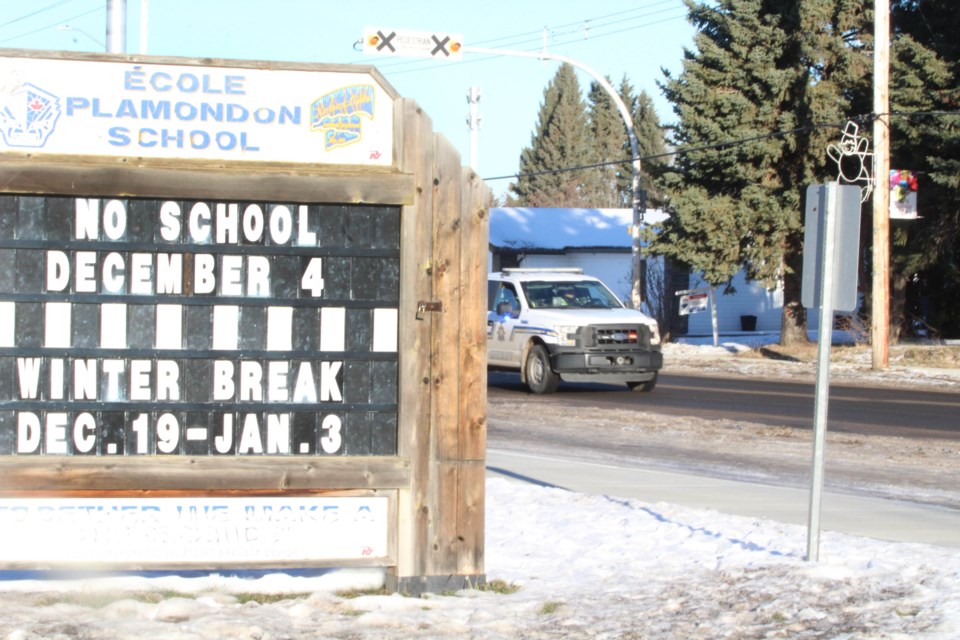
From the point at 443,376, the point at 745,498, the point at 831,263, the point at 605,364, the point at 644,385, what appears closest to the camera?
the point at 443,376

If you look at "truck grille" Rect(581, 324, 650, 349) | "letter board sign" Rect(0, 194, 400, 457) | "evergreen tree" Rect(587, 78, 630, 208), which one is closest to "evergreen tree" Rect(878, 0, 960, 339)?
"truck grille" Rect(581, 324, 650, 349)

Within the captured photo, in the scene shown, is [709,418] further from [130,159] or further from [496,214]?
[496,214]

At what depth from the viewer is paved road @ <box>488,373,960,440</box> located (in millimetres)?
16859

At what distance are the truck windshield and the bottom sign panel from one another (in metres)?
14.7

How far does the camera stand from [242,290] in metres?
6.71

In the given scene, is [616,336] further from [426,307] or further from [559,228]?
[559,228]

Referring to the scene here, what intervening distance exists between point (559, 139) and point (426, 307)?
106m

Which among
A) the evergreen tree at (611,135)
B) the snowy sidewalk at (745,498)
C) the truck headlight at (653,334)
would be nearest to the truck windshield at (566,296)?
the truck headlight at (653,334)

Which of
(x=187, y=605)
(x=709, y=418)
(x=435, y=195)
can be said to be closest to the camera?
(x=187, y=605)

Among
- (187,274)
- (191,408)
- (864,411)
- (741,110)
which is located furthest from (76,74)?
(741,110)

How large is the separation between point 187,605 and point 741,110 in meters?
29.8

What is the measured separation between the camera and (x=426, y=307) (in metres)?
6.79

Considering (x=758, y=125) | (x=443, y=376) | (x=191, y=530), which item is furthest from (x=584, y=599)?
(x=758, y=125)

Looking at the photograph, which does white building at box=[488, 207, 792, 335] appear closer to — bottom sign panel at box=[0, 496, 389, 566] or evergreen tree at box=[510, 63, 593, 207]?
bottom sign panel at box=[0, 496, 389, 566]
